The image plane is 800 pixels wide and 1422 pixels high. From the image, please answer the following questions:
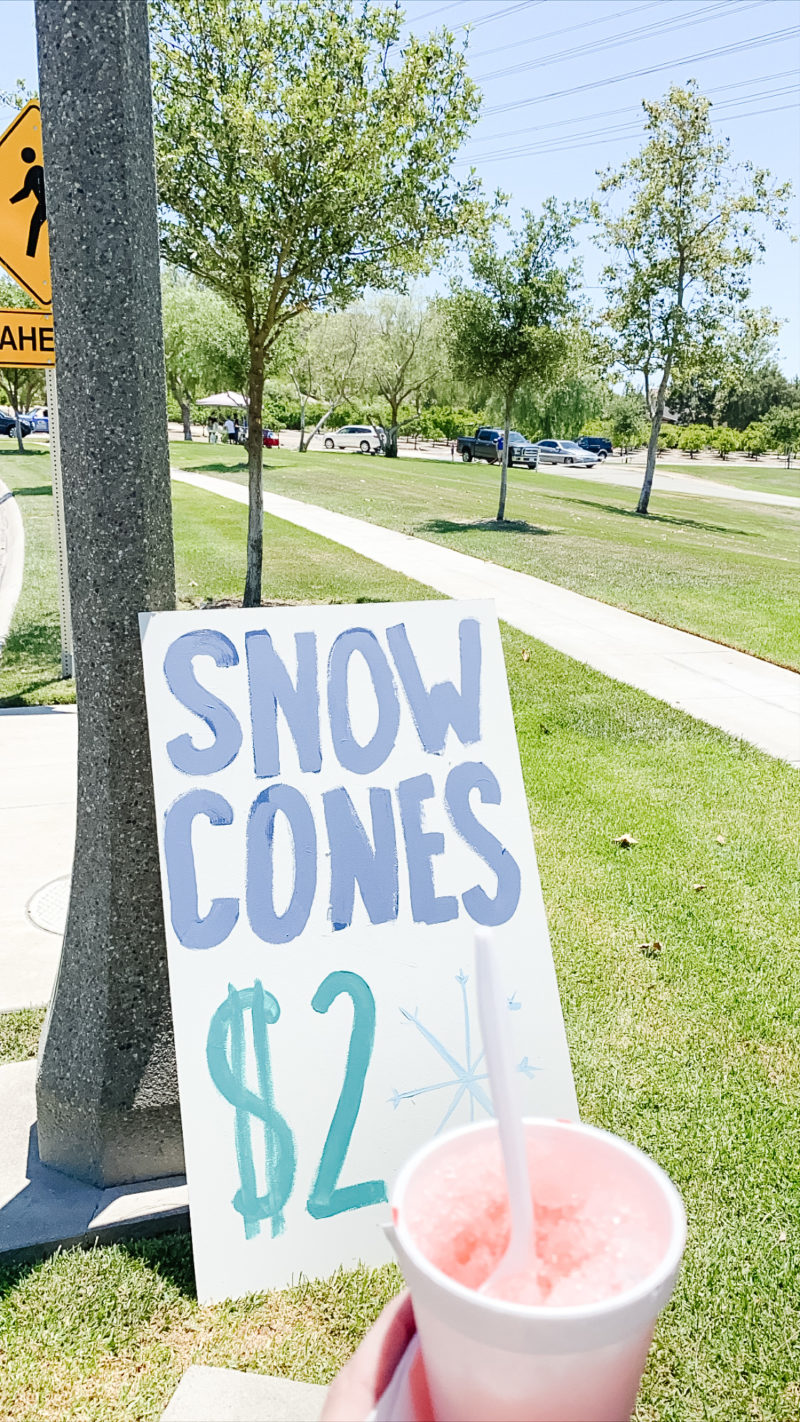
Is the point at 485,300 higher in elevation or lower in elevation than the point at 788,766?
higher

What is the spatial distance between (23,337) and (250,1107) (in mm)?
5404

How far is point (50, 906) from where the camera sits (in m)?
4.20

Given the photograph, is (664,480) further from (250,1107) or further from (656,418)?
(250,1107)

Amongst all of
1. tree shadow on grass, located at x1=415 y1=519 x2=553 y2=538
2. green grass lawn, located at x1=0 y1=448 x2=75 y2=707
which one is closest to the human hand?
green grass lawn, located at x1=0 y1=448 x2=75 y2=707

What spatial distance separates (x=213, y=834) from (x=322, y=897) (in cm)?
27

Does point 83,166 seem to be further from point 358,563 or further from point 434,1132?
point 358,563

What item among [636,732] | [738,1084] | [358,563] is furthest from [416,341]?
[738,1084]

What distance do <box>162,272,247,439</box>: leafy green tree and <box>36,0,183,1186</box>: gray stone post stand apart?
29.6 metres

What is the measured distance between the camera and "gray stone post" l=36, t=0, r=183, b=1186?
2.11m

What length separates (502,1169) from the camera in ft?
3.09

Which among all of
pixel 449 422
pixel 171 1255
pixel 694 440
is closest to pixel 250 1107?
pixel 171 1255

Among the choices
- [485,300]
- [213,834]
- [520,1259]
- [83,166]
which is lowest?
[213,834]

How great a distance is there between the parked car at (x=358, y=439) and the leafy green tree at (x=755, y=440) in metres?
28.2

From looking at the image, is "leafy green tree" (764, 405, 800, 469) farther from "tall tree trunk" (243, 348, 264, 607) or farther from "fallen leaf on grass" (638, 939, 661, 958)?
"fallen leaf on grass" (638, 939, 661, 958)
